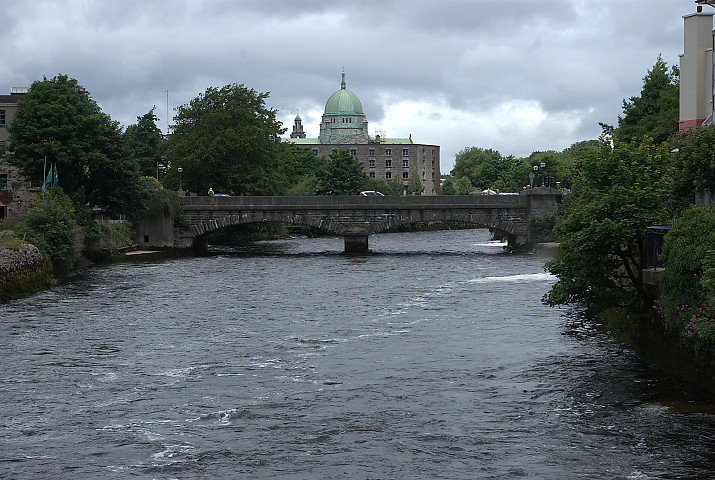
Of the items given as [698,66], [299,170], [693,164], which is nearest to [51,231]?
[693,164]

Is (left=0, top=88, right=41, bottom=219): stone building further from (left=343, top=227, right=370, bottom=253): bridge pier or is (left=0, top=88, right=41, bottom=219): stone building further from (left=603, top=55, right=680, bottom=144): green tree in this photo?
(left=603, top=55, right=680, bottom=144): green tree

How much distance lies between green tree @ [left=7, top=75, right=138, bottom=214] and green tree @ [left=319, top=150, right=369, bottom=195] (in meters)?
67.6

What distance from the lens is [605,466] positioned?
16594mm

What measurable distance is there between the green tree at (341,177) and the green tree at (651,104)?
59.2 m

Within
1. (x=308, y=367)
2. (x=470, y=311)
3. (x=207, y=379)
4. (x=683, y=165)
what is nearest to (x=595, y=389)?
(x=308, y=367)

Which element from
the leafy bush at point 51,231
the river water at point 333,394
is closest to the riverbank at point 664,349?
the river water at point 333,394

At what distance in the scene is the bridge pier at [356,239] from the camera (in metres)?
78.1

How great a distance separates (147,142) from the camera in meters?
102

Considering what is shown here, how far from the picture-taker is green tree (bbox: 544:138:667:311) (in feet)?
85.8

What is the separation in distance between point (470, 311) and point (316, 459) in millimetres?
21376

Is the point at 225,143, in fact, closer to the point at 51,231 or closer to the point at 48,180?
the point at 48,180

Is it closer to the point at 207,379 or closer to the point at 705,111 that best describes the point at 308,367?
the point at 207,379

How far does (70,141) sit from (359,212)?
2727cm

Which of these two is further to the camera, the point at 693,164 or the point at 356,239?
the point at 356,239
